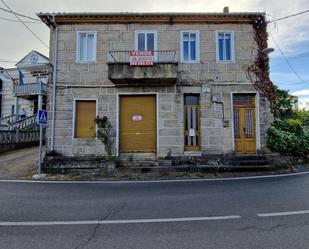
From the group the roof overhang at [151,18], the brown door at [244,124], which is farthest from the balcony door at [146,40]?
the brown door at [244,124]

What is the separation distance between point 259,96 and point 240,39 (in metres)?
3.18

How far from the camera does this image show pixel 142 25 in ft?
39.4

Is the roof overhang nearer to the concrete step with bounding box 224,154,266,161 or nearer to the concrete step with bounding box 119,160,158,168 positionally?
the concrete step with bounding box 224,154,266,161

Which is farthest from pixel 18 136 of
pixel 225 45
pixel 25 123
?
pixel 225 45

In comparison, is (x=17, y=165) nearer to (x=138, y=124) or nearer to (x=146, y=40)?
(x=138, y=124)

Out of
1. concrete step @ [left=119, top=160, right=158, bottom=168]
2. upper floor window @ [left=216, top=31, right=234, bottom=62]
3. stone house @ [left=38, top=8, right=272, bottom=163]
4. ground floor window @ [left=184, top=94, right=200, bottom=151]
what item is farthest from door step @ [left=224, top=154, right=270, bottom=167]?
upper floor window @ [left=216, top=31, right=234, bottom=62]

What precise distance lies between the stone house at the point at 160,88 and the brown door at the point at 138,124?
5cm

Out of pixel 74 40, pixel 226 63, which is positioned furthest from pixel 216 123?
pixel 74 40

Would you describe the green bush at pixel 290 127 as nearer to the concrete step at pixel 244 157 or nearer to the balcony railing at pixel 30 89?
the concrete step at pixel 244 157

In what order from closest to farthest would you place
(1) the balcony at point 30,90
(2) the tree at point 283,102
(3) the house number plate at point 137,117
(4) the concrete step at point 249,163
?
(4) the concrete step at point 249,163
(3) the house number plate at point 137,117
(1) the balcony at point 30,90
(2) the tree at point 283,102

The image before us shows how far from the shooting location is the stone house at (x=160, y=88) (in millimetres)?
11617

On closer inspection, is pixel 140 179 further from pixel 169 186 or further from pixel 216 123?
pixel 216 123

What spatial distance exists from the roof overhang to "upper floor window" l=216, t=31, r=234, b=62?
658 millimetres

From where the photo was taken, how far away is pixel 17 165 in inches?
440
